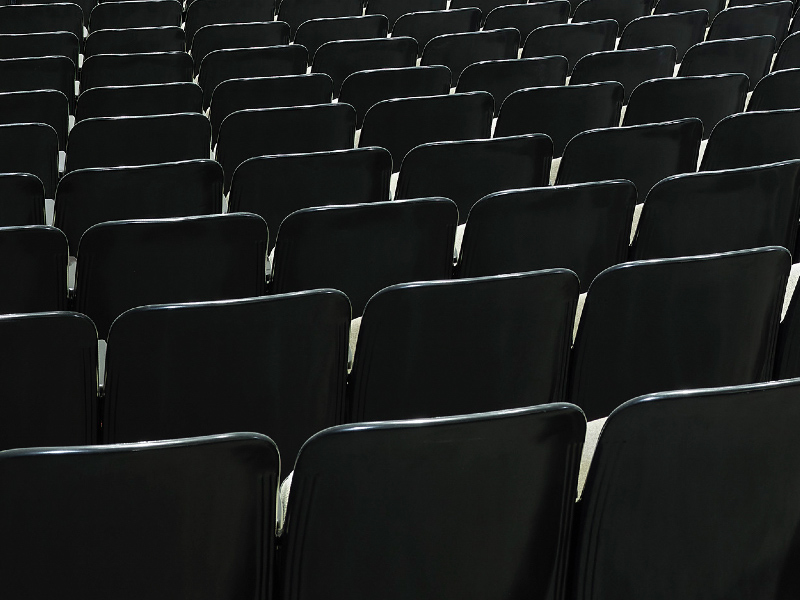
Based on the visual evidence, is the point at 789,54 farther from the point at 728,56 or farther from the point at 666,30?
the point at 666,30

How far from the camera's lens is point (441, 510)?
102 cm

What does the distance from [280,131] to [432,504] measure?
1.64m

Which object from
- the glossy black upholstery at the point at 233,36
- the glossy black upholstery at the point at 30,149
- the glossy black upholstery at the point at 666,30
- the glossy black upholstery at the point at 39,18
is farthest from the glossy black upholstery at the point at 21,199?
the glossy black upholstery at the point at 666,30

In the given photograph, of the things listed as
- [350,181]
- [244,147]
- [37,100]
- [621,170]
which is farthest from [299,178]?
[37,100]

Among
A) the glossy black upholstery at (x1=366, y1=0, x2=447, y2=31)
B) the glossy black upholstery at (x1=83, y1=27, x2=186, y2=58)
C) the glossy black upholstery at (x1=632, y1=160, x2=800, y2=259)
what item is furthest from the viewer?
the glossy black upholstery at (x1=366, y1=0, x2=447, y2=31)

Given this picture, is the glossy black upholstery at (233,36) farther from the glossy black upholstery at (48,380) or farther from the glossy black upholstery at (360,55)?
the glossy black upholstery at (48,380)

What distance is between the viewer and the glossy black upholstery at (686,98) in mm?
→ 2703

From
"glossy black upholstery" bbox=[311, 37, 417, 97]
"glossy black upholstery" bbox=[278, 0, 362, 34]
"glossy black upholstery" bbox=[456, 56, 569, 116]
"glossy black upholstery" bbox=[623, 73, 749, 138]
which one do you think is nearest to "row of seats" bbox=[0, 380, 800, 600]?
"glossy black upholstery" bbox=[623, 73, 749, 138]

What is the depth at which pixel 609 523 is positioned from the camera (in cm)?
109

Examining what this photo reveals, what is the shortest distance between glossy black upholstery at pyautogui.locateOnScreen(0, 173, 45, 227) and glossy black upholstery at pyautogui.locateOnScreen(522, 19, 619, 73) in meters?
2.00

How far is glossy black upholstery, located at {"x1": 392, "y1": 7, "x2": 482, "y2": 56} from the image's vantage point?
3762 millimetres

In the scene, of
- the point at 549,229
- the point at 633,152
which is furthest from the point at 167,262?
the point at 633,152

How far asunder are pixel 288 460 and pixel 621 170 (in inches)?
47.0

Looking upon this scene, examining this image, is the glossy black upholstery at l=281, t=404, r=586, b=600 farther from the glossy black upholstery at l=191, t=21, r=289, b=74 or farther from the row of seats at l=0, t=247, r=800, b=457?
the glossy black upholstery at l=191, t=21, r=289, b=74
